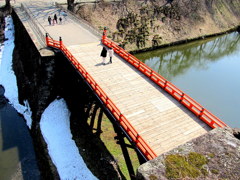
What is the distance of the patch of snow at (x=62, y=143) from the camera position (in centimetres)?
1507

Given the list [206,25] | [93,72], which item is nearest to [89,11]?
[93,72]

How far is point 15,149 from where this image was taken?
56.7 ft

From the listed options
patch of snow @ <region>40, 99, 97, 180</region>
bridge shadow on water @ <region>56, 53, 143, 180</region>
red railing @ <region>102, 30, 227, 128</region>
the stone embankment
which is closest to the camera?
the stone embankment

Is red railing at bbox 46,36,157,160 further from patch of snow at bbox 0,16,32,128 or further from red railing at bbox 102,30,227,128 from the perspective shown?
patch of snow at bbox 0,16,32,128

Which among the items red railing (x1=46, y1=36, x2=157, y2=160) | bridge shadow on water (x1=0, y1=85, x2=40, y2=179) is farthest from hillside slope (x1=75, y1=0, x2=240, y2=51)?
red railing (x1=46, y1=36, x2=157, y2=160)

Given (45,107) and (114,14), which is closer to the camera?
(45,107)

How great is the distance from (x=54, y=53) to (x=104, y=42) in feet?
16.4

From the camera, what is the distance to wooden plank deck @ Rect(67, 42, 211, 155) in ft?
34.6

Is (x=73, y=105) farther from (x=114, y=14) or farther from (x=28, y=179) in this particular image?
(x=114, y=14)

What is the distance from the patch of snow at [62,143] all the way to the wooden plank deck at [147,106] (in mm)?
5799

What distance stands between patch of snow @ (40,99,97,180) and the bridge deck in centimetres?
580

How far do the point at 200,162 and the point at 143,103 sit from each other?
753 cm

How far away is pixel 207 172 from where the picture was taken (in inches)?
204

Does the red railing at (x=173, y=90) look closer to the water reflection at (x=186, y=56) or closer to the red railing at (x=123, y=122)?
the red railing at (x=123, y=122)
